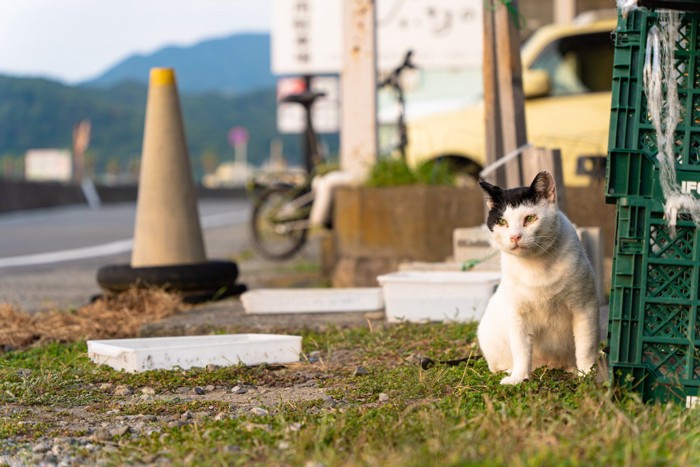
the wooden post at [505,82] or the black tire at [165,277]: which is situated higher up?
the wooden post at [505,82]

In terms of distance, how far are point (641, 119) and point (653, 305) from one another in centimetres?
58

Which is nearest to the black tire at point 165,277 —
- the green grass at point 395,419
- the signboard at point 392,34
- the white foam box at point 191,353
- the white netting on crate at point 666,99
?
the white foam box at point 191,353

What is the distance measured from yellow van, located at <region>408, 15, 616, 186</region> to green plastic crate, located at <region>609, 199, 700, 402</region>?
5868 millimetres

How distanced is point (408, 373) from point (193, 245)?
10.7 ft

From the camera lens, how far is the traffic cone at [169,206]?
23.3 feet

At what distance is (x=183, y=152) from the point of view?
24.2ft

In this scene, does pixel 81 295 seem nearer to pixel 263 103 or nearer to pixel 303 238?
pixel 303 238

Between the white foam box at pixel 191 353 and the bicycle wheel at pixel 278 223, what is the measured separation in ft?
20.0

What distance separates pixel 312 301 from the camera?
20.2ft

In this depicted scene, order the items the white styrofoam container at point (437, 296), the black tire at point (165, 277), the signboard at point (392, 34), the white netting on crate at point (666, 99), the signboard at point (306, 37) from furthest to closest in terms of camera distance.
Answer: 1. the signboard at point (306, 37)
2. the signboard at point (392, 34)
3. the black tire at point (165, 277)
4. the white styrofoam container at point (437, 296)
5. the white netting on crate at point (666, 99)

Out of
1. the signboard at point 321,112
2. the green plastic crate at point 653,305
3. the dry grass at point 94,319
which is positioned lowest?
the dry grass at point 94,319

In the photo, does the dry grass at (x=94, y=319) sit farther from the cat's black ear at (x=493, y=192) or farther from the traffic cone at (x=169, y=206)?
the cat's black ear at (x=493, y=192)

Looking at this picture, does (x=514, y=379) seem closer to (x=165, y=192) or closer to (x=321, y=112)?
(x=165, y=192)

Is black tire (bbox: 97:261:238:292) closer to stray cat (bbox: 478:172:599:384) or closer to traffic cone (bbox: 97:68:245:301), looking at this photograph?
traffic cone (bbox: 97:68:245:301)
